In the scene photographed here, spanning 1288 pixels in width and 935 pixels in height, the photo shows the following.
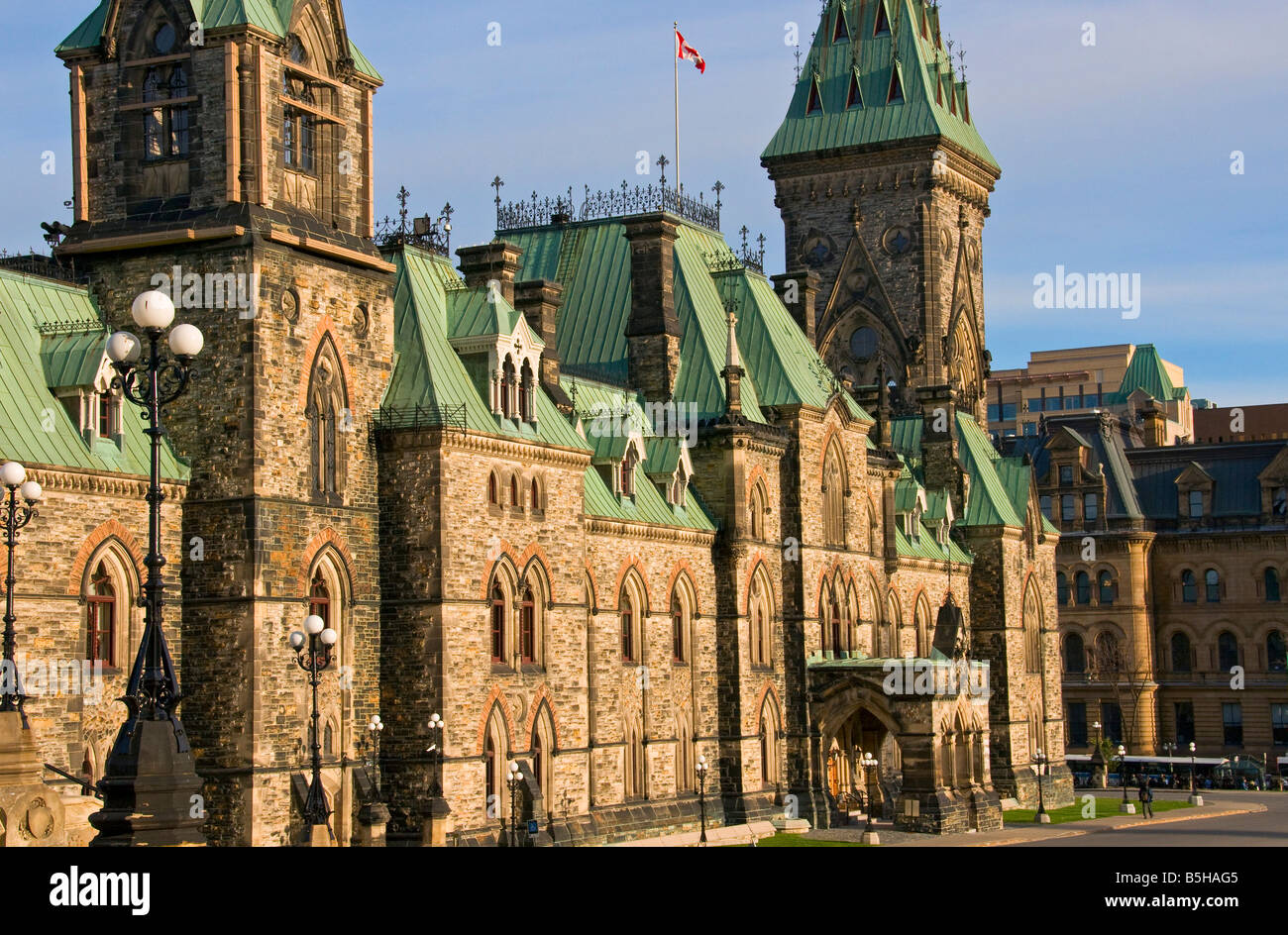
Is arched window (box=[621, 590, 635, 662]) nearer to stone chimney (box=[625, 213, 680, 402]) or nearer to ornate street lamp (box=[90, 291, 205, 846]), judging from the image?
stone chimney (box=[625, 213, 680, 402])

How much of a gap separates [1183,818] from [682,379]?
1076 inches

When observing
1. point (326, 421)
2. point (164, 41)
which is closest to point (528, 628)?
point (326, 421)

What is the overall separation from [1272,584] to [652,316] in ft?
194

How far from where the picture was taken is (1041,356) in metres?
185

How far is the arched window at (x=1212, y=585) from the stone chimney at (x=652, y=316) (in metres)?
57.3

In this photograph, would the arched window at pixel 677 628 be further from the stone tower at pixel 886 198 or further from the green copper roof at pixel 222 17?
the stone tower at pixel 886 198

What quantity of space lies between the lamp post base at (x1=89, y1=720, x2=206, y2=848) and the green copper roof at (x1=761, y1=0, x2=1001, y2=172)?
250 ft

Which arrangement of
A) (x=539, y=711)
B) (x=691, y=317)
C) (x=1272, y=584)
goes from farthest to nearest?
(x=1272, y=584) → (x=691, y=317) → (x=539, y=711)

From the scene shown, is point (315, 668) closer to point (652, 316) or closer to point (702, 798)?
point (702, 798)

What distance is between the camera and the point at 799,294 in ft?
251

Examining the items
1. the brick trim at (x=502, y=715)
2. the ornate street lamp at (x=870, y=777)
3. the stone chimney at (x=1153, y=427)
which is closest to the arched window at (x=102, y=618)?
the brick trim at (x=502, y=715)

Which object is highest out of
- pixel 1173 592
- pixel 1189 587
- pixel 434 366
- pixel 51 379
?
pixel 434 366

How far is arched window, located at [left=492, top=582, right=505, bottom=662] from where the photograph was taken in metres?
49.1

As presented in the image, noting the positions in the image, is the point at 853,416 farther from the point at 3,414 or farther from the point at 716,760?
the point at 3,414
